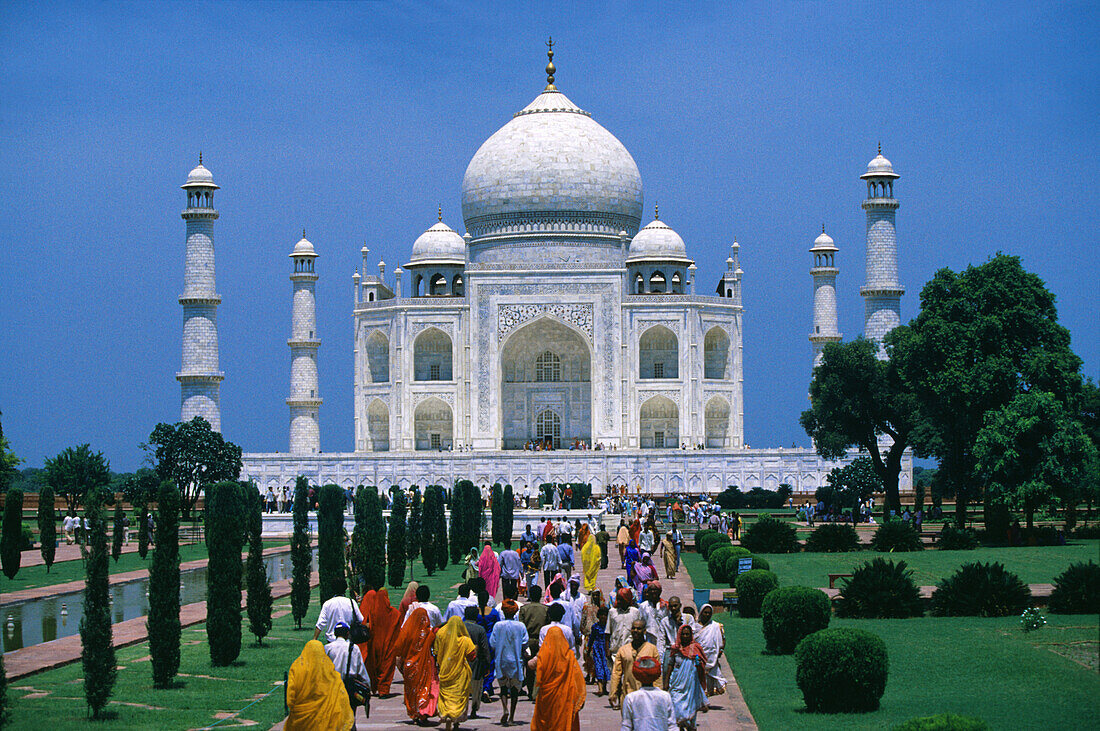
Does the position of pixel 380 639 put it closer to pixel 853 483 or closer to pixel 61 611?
pixel 61 611

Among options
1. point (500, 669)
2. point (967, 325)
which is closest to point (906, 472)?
point (967, 325)

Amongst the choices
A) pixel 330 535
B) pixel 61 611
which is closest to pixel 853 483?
pixel 330 535

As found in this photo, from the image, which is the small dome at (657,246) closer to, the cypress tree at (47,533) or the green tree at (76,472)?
the green tree at (76,472)

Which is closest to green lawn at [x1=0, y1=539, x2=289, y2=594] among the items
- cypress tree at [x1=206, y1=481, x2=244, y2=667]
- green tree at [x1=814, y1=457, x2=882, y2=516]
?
cypress tree at [x1=206, y1=481, x2=244, y2=667]

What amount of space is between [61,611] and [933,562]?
37.1 ft

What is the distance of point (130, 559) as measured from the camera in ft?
83.8

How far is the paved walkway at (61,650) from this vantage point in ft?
40.8

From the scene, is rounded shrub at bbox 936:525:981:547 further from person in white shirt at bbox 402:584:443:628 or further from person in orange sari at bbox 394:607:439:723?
person in orange sari at bbox 394:607:439:723

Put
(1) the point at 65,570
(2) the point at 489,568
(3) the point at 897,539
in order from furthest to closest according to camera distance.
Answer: (1) the point at 65,570 < (3) the point at 897,539 < (2) the point at 489,568

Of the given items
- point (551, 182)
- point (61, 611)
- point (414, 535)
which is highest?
point (551, 182)

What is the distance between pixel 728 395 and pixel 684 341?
2360 mm

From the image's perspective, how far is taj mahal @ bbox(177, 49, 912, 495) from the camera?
38594 millimetres

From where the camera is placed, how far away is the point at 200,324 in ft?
132

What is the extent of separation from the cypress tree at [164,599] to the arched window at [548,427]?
31.4m
